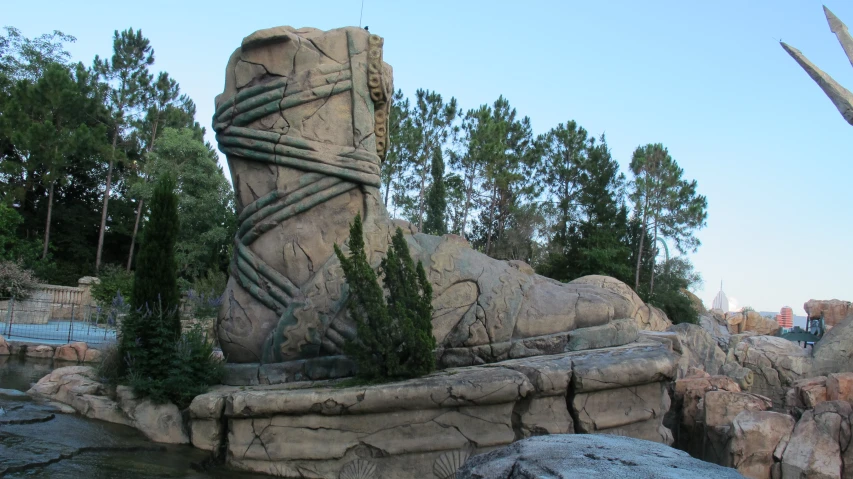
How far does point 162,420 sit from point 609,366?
382 cm

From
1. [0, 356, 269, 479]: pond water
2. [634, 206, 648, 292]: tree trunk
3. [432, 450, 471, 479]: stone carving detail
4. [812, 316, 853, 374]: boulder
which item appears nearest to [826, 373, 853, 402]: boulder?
[812, 316, 853, 374]: boulder

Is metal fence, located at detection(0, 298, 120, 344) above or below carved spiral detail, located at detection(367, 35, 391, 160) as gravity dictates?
below

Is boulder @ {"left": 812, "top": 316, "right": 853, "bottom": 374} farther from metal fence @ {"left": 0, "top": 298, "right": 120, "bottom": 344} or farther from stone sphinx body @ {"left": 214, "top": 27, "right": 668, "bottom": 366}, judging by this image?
metal fence @ {"left": 0, "top": 298, "right": 120, "bottom": 344}

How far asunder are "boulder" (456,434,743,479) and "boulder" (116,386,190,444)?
4.01 metres

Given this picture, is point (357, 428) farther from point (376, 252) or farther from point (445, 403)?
point (376, 252)

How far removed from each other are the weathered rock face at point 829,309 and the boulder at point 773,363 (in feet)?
31.9

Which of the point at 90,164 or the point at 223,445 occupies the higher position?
the point at 90,164

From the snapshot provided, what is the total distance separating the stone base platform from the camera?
5344mm

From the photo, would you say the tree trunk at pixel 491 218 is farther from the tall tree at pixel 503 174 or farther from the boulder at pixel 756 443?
the boulder at pixel 756 443

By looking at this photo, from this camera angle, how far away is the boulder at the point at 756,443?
23.0 ft

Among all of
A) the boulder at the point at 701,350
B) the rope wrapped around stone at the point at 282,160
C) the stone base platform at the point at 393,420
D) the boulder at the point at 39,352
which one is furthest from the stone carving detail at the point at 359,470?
the boulder at the point at 701,350

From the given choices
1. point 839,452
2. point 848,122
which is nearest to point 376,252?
point 839,452

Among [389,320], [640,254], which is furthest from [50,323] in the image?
[640,254]

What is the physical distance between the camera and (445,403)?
5.37 m
